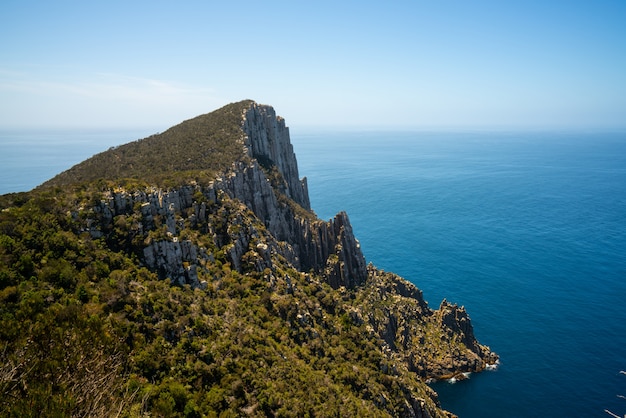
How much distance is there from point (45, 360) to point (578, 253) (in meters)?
168

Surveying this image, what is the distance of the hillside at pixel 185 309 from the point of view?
2606cm

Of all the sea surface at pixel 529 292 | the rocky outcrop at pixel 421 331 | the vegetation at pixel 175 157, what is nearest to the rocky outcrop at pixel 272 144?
the vegetation at pixel 175 157

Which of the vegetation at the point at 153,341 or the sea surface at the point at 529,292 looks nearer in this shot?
the vegetation at the point at 153,341

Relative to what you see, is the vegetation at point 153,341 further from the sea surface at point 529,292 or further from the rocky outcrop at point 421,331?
the sea surface at point 529,292

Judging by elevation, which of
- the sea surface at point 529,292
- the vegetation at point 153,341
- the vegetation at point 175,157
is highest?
the vegetation at point 175,157

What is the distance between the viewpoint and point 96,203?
4875 centimetres

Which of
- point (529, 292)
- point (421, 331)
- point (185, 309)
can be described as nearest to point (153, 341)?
point (185, 309)

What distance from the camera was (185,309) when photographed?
44281mm

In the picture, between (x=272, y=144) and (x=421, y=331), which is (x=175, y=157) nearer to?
(x=272, y=144)

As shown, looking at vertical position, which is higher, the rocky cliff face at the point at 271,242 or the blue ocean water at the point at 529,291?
the rocky cliff face at the point at 271,242

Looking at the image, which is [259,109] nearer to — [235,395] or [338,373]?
[338,373]

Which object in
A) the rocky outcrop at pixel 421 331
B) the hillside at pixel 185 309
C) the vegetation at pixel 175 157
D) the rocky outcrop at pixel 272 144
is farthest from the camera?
the rocky outcrop at pixel 272 144

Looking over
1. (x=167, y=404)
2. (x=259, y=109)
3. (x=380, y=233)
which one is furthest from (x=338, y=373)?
(x=380, y=233)

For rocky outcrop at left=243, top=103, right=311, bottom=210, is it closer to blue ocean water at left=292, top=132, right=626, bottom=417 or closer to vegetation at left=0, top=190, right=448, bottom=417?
vegetation at left=0, top=190, right=448, bottom=417
